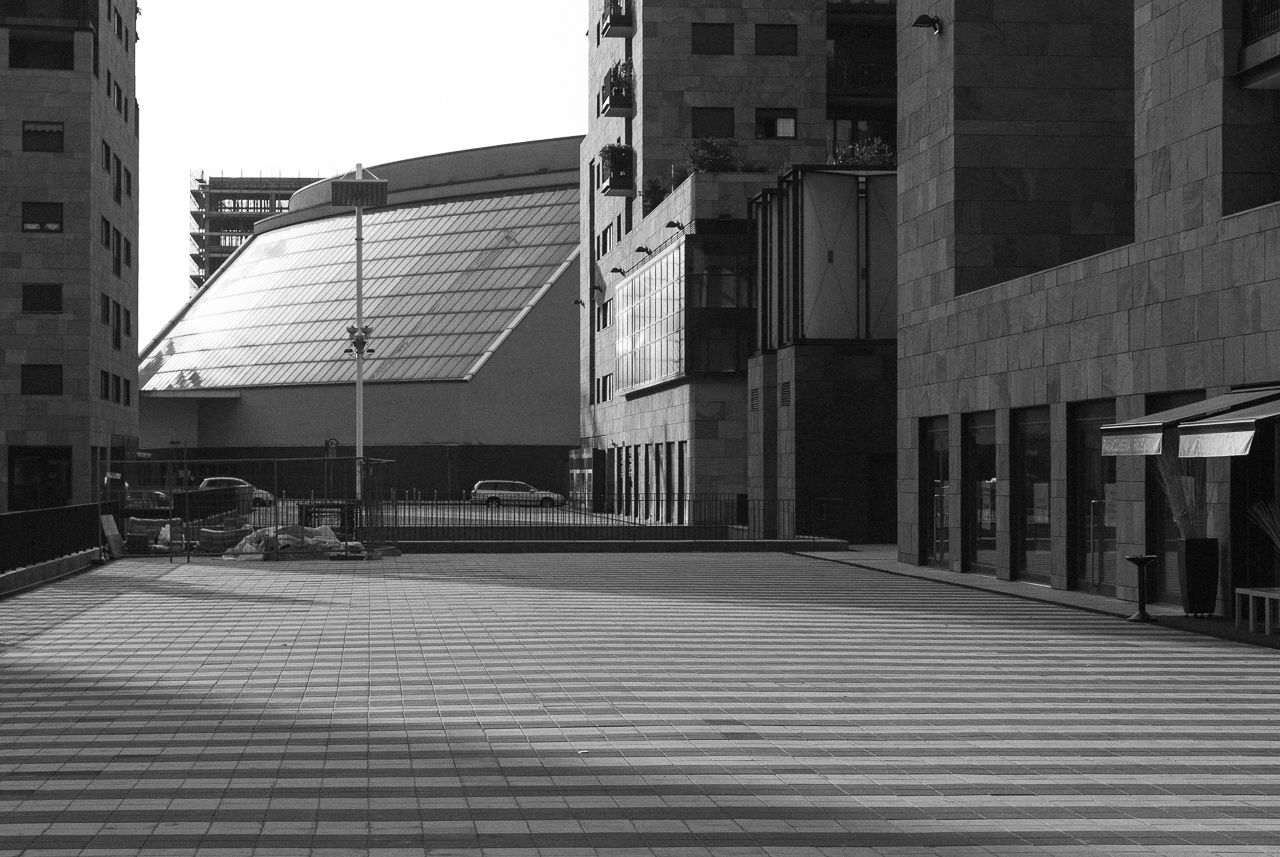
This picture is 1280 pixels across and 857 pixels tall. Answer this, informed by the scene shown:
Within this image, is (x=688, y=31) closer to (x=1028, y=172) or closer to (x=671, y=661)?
(x=1028, y=172)

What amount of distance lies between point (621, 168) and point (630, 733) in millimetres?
52671

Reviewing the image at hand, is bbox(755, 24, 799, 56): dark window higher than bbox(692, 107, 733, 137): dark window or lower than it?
higher

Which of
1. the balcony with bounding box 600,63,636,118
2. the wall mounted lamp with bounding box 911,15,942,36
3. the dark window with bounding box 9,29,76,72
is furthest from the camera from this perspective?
the dark window with bounding box 9,29,76,72

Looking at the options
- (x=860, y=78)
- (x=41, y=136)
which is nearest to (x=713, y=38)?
(x=860, y=78)

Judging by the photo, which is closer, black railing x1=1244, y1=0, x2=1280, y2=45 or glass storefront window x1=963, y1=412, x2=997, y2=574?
black railing x1=1244, y1=0, x2=1280, y2=45

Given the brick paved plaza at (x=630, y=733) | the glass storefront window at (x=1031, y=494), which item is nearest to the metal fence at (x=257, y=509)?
the brick paved plaza at (x=630, y=733)

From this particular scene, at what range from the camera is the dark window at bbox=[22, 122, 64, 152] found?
6141 centimetres

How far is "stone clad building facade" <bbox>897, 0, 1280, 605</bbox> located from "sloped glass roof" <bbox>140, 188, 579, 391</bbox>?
2426 inches

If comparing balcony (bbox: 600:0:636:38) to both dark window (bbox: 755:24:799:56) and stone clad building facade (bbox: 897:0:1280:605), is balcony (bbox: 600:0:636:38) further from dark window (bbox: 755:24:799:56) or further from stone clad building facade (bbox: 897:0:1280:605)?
stone clad building facade (bbox: 897:0:1280:605)

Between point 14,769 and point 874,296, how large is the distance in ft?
107

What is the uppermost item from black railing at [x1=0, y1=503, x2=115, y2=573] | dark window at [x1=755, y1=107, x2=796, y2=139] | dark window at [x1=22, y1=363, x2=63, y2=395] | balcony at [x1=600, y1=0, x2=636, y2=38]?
balcony at [x1=600, y1=0, x2=636, y2=38]

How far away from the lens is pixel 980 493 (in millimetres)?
28938

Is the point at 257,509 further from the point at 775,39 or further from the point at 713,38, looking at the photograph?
the point at 775,39

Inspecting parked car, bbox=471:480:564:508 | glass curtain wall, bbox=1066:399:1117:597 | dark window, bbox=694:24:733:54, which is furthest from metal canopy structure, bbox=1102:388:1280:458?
parked car, bbox=471:480:564:508
